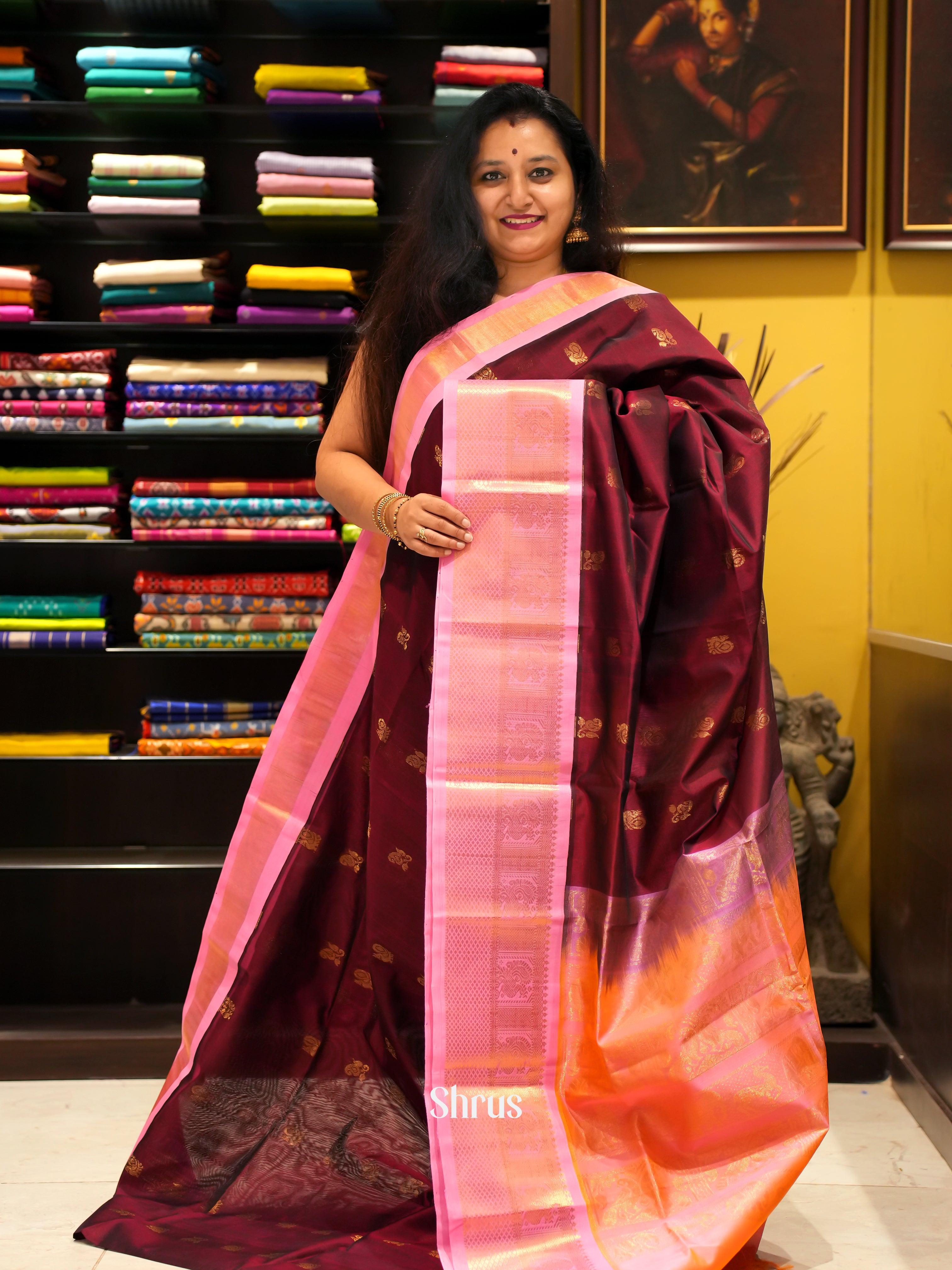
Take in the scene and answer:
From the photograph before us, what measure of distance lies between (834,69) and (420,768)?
6.71 feet

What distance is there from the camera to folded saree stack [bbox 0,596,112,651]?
2549 mm

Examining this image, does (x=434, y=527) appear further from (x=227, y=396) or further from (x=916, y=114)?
(x=916, y=114)

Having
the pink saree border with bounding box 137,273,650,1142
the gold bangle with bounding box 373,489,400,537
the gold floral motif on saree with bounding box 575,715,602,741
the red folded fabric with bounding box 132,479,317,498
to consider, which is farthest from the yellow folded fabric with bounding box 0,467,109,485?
the gold floral motif on saree with bounding box 575,715,602,741

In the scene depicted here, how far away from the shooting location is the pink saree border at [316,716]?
1.78 metres

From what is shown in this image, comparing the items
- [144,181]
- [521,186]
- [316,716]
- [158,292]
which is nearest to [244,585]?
[158,292]

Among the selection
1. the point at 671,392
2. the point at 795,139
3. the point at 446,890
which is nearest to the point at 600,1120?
the point at 446,890

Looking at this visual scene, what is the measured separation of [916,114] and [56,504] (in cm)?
219

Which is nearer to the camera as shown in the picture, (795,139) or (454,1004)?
(454,1004)

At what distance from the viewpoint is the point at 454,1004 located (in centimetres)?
157

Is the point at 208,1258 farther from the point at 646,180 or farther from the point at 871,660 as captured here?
the point at 646,180

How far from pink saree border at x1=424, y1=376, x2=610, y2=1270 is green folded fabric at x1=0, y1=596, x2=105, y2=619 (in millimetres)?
1265

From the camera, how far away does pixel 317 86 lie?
8.00ft

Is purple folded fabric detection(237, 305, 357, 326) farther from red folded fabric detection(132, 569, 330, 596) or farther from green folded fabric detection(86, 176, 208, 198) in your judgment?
red folded fabric detection(132, 569, 330, 596)

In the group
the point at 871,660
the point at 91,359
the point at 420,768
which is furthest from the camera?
the point at 871,660
